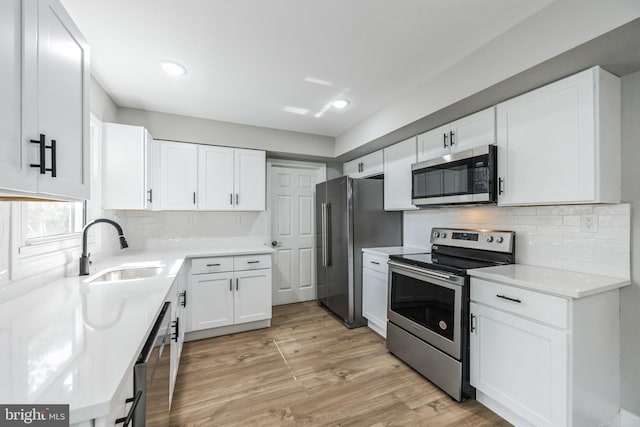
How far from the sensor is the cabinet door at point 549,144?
5.17 ft

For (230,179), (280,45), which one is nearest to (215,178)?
(230,179)

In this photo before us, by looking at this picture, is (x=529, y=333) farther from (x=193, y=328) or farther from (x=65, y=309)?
(x=193, y=328)

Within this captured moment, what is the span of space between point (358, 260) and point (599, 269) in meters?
1.98

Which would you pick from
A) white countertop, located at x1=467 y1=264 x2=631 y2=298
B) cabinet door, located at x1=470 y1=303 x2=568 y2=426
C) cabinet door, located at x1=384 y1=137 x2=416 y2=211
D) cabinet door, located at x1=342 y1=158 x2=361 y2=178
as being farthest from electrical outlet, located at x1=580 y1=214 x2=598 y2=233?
cabinet door, located at x1=342 y1=158 x2=361 y2=178

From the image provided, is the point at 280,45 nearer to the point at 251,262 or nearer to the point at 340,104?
the point at 340,104

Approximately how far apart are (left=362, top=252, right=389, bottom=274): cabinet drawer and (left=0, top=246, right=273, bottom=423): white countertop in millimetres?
1978

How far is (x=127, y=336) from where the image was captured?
93 centimetres

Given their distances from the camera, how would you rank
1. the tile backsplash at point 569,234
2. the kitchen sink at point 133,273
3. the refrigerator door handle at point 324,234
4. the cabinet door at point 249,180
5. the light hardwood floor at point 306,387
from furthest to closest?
the refrigerator door handle at point 324,234 → the cabinet door at point 249,180 → the kitchen sink at point 133,273 → the light hardwood floor at point 306,387 → the tile backsplash at point 569,234

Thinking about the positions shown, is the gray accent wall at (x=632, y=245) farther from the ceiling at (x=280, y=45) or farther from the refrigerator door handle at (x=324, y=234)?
the refrigerator door handle at (x=324, y=234)

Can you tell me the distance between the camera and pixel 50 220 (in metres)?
1.79

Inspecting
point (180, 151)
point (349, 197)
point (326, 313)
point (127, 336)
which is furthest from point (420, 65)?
point (326, 313)

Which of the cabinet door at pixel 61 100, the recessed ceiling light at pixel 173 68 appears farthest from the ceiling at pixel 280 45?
the cabinet door at pixel 61 100

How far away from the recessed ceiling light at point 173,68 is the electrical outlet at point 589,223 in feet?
9.94

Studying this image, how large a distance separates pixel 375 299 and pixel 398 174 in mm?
1385
